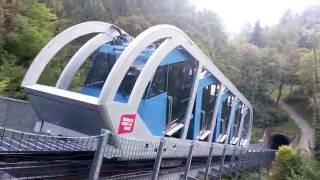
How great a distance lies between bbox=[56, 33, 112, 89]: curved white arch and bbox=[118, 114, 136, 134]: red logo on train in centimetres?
225

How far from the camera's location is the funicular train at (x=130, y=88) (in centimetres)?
679

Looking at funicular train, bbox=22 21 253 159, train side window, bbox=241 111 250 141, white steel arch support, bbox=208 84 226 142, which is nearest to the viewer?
funicular train, bbox=22 21 253 159

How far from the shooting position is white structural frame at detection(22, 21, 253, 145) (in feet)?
21.6

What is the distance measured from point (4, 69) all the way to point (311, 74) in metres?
28.9

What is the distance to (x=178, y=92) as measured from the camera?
884 cm

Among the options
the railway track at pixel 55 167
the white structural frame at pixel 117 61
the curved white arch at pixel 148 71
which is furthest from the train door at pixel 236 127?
the railway track at pixel 55 167

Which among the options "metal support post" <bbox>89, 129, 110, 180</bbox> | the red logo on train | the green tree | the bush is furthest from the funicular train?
the green tree

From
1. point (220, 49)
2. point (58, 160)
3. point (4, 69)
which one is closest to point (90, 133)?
point (58, 160)

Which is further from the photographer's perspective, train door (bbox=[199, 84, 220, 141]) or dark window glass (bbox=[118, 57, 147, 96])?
train door (bbox=[199, 84, 220, 141])

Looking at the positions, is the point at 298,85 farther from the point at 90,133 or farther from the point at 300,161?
the point at 90,133

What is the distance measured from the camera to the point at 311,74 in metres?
36.2

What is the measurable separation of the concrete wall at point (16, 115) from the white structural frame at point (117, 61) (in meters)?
1.33

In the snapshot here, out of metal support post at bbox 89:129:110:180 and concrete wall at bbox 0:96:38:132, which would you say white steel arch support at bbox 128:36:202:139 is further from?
concrete wall at bbox 0:96:38:132

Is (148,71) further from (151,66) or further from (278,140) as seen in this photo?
(278,140)
